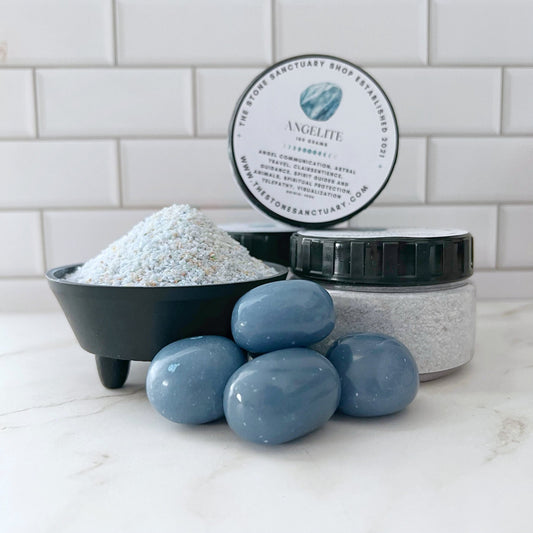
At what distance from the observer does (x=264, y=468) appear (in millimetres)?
418

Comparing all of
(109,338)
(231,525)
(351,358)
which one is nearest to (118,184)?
(109,338)

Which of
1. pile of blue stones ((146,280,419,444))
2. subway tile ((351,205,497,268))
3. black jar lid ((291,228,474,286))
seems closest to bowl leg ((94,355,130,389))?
pile of blue stones ((146,280,419,444))

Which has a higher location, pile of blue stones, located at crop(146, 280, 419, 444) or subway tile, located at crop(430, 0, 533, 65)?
subway tile, located at crop(430, 0, 533, 65)

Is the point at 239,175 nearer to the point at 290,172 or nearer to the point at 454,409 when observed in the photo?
the point at 290,172

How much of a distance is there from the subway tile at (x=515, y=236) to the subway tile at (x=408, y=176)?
0.48 feet

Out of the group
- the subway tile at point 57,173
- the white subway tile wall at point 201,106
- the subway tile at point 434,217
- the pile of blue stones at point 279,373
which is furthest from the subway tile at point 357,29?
the pile of blue stones at point 279,373

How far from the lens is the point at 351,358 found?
493 mm

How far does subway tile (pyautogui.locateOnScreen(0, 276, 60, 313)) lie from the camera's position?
0.96 meters

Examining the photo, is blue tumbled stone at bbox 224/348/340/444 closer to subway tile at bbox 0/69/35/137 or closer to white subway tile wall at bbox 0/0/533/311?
white subway tile wall at bbox 0/0/533/311

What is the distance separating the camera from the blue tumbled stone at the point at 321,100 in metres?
0.73

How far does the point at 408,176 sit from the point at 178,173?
1.23ft

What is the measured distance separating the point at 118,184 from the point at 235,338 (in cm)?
53

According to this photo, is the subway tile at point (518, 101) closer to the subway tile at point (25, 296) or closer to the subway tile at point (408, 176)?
the subway tile at point (408, 176)

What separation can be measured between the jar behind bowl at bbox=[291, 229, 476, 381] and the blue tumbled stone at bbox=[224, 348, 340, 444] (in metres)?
0.12
